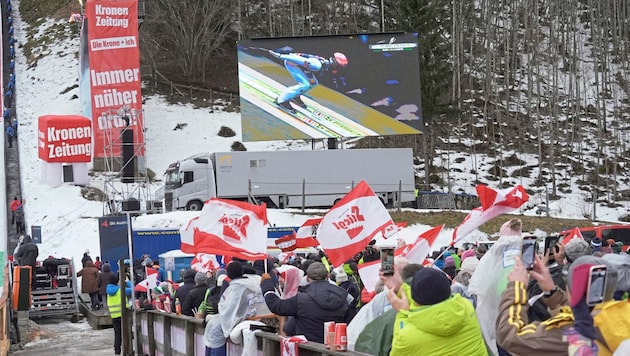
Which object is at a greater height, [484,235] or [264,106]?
[264,106]

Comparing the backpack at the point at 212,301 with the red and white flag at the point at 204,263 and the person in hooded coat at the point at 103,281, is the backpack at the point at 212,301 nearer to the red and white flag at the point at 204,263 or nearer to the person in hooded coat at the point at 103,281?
the red and white flag at the point at 204,263

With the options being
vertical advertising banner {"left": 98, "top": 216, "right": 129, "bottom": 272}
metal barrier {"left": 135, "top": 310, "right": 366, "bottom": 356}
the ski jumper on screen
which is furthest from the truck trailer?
metal barrier {"left": 135, "top": 310, "right": 366, "bottom": 356}

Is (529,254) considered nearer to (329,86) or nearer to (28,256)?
(28,256)

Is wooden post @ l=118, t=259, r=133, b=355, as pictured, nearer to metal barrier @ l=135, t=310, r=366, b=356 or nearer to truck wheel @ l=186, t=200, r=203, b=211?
metal barrier @ l=135, t=310, r=366, b=356

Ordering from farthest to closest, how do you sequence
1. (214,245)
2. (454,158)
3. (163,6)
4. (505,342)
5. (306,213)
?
(163,6) < (454,158) < (306,213) < (214,245) < (505,342)

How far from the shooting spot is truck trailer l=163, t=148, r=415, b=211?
131ft

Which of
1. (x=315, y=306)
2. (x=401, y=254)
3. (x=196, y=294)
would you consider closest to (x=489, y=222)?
(x=196, y=294)

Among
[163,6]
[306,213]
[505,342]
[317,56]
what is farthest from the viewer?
[163,6]

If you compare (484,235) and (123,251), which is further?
(484,235)

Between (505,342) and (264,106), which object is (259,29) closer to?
(264,106)

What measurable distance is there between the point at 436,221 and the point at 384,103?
6.46 meters

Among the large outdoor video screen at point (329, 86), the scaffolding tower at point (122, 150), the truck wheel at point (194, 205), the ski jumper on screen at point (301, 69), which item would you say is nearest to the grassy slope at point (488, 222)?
the large outdoor video screen at point (329, 86)

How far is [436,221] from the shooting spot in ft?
118

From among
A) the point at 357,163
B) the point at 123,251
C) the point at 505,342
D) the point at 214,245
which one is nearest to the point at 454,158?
the point at 357,163
